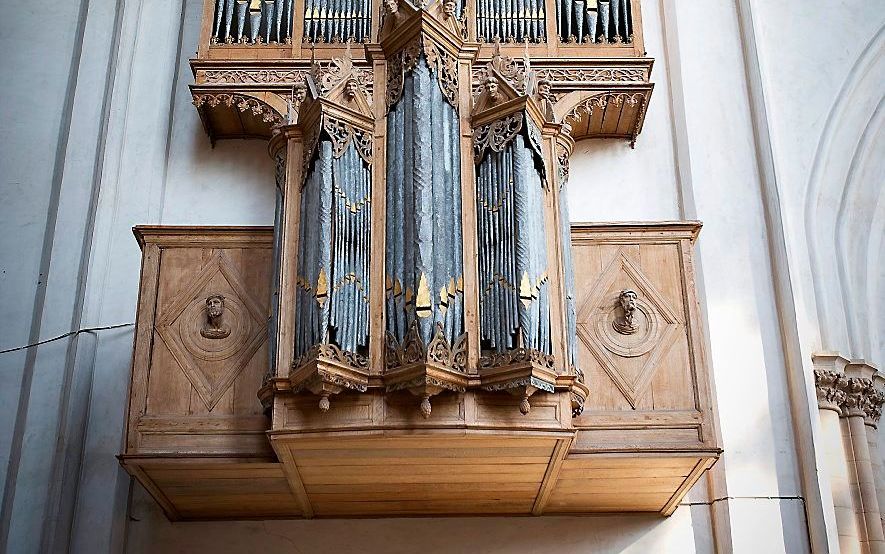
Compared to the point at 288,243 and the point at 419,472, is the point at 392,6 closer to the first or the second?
the point at 288,243

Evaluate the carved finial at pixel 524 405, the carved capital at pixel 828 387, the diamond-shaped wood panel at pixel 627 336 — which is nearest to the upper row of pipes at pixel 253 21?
the diamond-shaped wood panel at pixel 627 336

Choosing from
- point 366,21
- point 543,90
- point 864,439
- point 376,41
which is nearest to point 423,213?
point 543,90

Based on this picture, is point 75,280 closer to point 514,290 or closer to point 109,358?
point 109,358

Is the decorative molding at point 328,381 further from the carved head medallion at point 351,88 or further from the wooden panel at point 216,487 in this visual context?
Answer: the carved head medallion at point 351,88

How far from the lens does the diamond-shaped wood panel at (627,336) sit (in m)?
7.82

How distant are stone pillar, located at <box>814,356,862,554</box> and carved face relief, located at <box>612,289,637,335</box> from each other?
8.92 ft

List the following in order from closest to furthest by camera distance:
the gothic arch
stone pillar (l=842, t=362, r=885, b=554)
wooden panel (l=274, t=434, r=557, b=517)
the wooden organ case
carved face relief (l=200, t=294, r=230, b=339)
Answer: the wooden organ case, wooden panel (l=274, t=434, r=557, b=517), carved face relief (l=200, t=294, r=230, b=339), stone pillar (l=842, t=362, r=885, b=554), the gothic arch

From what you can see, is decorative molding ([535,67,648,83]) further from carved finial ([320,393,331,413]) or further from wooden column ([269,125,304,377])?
carved finial ([320,393,331,413])

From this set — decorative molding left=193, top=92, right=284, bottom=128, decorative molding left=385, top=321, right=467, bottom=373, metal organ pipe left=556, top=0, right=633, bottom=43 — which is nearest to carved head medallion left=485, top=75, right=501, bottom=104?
decorative molding left=385, top=321, right=467, bottom=373

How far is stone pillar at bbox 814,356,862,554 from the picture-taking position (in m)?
9.52

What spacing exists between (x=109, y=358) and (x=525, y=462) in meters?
3.45

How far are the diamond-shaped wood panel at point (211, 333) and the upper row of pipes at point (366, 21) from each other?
8.15ft

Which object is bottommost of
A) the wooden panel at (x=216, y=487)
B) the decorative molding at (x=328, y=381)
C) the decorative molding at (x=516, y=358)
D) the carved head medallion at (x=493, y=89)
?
the wooden panel at (x=216, y=487)

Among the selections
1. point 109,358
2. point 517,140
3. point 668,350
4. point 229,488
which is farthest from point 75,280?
point 668,350
